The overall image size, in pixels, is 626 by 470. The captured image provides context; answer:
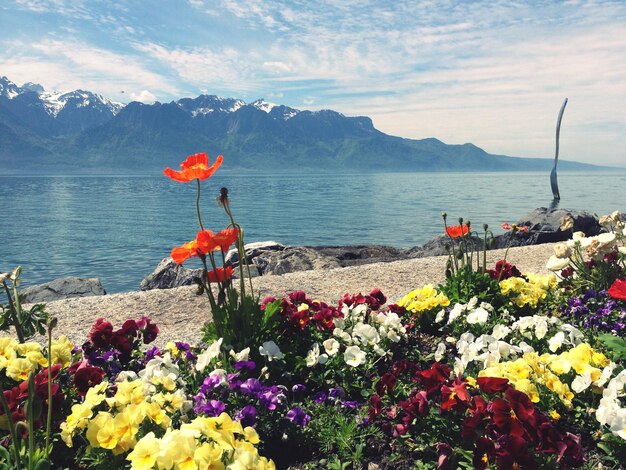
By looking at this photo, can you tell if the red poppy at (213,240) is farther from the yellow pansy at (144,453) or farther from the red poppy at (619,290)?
the red poppy at (619,290)

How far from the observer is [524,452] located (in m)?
2.60

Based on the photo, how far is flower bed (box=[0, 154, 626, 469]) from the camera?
260 cm

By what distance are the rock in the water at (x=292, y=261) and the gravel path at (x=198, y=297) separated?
7.26ft

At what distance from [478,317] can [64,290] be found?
9.28m

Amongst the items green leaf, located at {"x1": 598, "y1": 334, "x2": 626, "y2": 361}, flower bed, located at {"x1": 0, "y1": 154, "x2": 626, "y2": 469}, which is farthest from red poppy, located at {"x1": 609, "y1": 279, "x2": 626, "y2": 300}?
green leaf, located at {"x1": 598, "y1": 334, "x2": 626, "y2": 361}

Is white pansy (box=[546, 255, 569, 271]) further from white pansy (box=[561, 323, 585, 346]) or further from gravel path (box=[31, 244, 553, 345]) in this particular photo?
gravel path (box=[31, 244, 553, 345])

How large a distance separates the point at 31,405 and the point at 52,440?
88cm

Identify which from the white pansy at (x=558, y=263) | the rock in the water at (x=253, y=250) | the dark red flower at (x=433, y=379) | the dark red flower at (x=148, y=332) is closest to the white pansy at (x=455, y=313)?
the white pansy at (x=558, y=263)

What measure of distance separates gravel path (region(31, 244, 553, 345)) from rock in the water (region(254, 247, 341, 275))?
2211mm

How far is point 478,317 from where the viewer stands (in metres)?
4.89

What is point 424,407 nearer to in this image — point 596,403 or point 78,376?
point 596,403

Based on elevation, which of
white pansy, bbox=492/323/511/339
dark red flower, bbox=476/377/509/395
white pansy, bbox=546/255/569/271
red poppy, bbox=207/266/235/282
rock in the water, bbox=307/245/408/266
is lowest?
rock in the water, bbox=307/245/408/266

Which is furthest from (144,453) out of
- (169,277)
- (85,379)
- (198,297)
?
(169,277)

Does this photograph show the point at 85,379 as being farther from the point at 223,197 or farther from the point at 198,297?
the point at 198,297
